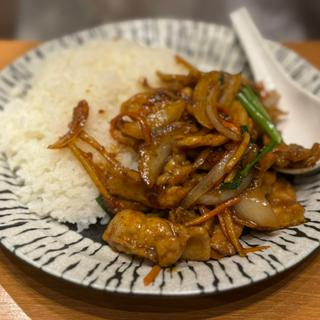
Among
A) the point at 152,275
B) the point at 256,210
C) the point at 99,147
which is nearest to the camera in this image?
the point at 152,275

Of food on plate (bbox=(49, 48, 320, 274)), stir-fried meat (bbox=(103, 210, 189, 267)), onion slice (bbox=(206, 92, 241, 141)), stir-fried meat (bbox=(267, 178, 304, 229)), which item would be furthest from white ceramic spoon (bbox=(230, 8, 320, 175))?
stir-fried meat (bbox=(103, 210, 189, 267))

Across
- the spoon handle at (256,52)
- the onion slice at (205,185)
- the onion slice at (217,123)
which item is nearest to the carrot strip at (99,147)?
the onion slice at (205,185)

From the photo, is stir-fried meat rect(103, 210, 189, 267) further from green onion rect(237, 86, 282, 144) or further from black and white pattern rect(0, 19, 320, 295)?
green onion rect(237, 86, 282, 144)

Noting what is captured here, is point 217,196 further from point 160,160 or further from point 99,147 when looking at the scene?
point 99,147

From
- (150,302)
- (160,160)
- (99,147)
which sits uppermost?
(99,147)

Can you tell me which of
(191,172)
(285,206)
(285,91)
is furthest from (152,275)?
(285,91)

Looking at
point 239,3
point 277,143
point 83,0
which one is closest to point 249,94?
point 277,143

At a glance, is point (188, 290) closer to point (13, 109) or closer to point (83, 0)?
point (13, 109)
